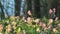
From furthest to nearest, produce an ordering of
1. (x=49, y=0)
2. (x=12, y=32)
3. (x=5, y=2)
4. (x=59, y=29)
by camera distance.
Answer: (x=5, y=2) → (x=49, y=0) → (x=59, y=29) → (x=12, y=32)

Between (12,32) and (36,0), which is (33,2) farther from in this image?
(12,32)

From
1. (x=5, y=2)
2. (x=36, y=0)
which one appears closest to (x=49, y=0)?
(x=36, y=0)

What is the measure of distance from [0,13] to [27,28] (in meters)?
4.99

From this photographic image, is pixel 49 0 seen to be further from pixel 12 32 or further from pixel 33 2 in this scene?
pixel 12 32

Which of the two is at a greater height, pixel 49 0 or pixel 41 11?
pixel 49 0

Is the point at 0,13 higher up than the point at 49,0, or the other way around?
the point at 49,0

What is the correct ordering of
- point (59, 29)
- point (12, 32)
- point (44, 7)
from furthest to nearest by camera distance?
point (44, 7) < point (59, 29) < point (12, 32)

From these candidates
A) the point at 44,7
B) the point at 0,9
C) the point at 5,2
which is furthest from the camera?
the point at 5,2

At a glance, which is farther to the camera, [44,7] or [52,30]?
[44,7]

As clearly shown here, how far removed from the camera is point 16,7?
965 cm

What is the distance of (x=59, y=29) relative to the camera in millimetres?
3793

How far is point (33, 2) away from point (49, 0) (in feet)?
6.35

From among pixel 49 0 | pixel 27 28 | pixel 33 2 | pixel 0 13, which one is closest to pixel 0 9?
pixel 0 13

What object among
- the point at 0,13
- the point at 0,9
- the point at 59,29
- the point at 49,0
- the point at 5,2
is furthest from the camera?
the point at 5,2
